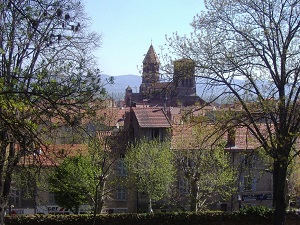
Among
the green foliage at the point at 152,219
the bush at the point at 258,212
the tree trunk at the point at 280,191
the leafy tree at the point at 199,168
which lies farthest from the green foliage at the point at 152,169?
the tree trunk at the point at 280,191

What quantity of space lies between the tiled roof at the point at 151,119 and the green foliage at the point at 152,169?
5128 millimetres

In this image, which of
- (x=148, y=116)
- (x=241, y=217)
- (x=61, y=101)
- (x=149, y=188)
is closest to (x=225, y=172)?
(x=149, y=188)

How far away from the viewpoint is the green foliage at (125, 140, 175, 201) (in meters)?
26.2

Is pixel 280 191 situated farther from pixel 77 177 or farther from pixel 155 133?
pixel 155 133

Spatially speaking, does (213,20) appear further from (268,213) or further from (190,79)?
(268,213)

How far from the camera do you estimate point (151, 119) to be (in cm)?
3306

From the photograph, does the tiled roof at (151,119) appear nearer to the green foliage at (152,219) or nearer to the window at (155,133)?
the window at (155,133)

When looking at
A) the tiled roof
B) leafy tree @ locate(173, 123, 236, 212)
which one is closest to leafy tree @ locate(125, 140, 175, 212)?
leafy tree @ locate(173, 123, 236, 212)

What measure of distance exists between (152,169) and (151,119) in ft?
24.2

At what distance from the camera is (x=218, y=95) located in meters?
13.3

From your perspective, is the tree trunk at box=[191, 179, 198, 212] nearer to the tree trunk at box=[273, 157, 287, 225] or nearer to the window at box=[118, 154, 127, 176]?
the window at box=[118, 154, 127, 176]

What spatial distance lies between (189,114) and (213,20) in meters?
2.71

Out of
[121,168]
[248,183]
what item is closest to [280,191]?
[248,183]

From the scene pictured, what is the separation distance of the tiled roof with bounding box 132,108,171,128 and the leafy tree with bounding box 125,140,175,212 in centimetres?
510
